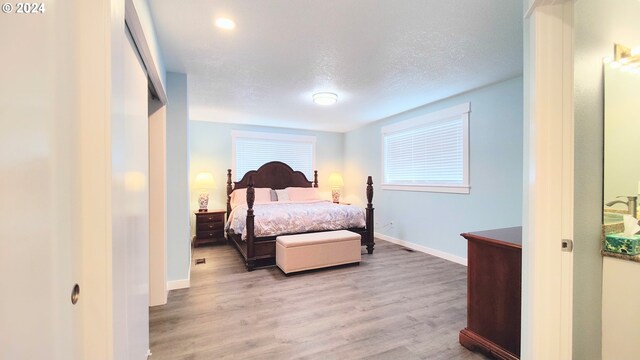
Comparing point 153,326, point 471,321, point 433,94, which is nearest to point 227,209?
point 153,326

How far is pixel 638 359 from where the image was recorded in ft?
4.19

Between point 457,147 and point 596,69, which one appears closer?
point 596,69

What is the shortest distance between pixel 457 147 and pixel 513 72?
115cm

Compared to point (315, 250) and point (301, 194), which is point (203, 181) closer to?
point (301, 194)

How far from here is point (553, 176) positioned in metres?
1.16

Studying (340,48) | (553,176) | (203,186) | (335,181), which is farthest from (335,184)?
(553,176)

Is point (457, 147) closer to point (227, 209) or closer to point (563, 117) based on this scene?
point (563, 117)

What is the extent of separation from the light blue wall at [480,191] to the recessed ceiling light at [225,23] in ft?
10.2

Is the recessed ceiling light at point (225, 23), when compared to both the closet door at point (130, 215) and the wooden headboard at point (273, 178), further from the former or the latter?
the wooden headboard at point (273, 178)

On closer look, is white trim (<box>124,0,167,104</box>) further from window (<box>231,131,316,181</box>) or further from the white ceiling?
window (<box>231,131,316,181</box>)

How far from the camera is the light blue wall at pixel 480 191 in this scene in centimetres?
317

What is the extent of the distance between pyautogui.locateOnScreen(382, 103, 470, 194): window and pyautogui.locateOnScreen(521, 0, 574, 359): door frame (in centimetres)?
271

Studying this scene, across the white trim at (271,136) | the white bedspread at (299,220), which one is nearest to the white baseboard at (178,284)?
the white bedspread at (299,220)

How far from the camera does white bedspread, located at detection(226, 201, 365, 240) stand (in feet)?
12.2
